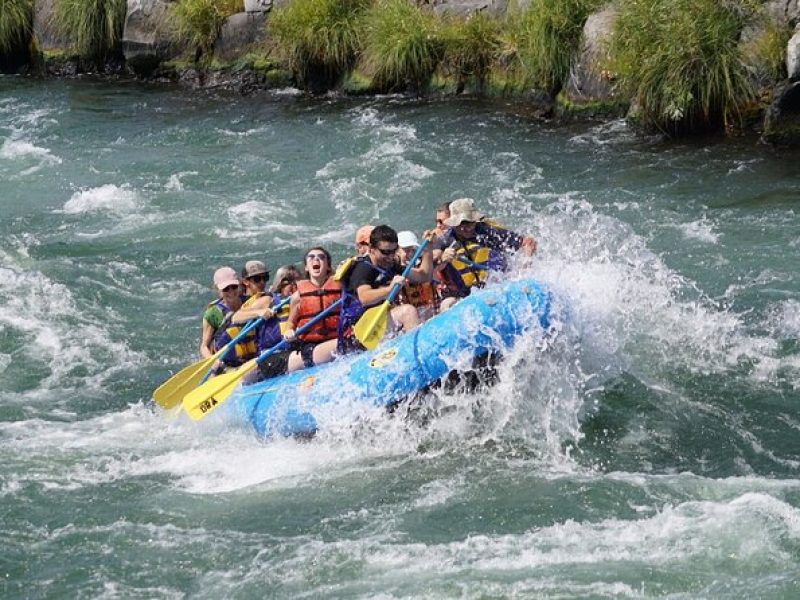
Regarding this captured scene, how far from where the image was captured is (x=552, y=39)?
51.4ft

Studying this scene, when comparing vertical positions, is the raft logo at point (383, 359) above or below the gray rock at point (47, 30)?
below

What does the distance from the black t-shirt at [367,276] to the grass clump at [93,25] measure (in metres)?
12.5

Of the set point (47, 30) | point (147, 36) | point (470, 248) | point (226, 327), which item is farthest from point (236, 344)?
point (47, 30)

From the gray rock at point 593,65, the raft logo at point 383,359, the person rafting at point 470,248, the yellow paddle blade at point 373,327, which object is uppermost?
the gray rock at point 593,65

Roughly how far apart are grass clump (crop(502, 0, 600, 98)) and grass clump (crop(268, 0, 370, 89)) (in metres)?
2.73

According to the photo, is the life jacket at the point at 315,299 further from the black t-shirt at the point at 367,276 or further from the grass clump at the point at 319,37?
the grass clump at the point at 319,37

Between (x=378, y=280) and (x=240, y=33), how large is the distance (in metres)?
11.0

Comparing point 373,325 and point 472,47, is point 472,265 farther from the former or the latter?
point 472,47

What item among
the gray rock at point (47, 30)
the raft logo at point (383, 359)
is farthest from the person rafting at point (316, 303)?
the gray rock at point (47, 30)

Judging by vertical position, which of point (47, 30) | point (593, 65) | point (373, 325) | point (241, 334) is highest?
point (47, 30)

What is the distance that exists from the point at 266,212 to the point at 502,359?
243 inches

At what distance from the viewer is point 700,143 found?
1418 cm

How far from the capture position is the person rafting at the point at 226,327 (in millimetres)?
9352

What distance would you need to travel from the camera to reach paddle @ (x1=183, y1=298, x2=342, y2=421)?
8.89m
